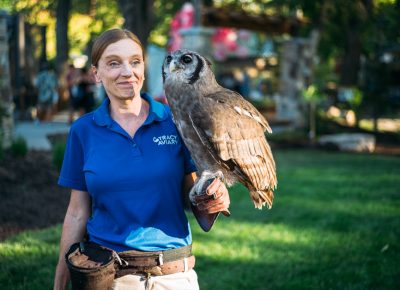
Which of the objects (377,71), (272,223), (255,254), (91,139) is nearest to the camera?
(91,139)

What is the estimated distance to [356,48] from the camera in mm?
20875

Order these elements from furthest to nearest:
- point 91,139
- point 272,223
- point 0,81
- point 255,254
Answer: point 0,81 < point 272,223 < point 255,254 < point 91,139

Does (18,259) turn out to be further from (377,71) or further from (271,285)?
(377,71)

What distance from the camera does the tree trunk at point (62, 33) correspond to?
2027 centimetres

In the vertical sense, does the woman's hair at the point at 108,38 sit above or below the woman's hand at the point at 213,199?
above

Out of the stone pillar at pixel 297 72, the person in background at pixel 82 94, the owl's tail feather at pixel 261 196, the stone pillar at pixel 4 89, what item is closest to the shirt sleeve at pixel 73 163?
the owl's tail feather at pixel 261 196

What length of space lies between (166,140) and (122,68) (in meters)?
0.38

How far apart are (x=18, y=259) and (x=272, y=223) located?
9.55 ft

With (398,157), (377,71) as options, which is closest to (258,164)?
(398,157)

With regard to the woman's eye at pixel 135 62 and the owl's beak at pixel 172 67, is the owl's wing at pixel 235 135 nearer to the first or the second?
the owl's beak at pixel 172 67

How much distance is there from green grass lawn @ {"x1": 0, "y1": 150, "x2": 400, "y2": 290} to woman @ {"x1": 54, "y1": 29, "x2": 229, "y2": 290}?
2.00 m

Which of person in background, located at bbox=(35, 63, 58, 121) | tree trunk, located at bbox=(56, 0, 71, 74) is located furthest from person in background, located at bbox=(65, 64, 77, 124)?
tree trunk, located at bbox=(56, 0, 71, 74)

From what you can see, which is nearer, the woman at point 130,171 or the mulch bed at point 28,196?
the woman at point 130,171

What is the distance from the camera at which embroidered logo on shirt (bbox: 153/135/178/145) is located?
8.13ft
